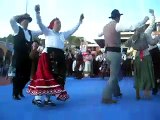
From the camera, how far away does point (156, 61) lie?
2316mm

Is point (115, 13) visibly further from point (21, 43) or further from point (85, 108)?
point (21, 43)

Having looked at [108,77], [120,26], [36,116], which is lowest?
[36,116]

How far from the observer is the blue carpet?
139 cm

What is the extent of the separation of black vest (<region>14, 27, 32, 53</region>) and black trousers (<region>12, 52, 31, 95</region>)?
2 centimetres

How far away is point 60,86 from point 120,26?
45 cm

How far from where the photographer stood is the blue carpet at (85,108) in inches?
54.7

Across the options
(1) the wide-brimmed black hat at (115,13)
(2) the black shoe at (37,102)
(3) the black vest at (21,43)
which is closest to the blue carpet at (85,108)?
(2) the black shoe at (37,102)

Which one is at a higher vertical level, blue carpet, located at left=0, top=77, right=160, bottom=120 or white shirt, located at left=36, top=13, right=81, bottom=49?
white shirt, located at left=36, top=13, right=81, bottom=49

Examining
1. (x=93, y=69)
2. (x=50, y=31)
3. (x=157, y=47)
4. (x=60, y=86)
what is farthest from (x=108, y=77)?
(x=157, y=47)

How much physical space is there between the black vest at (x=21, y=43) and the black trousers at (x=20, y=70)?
0.07 ft

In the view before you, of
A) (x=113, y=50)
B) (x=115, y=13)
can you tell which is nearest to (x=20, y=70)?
(x=113, y=50)

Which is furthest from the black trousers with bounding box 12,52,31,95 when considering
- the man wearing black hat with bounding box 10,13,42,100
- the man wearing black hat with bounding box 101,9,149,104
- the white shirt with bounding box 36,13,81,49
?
the man wearing black hat with bounding box 101,9,149,104

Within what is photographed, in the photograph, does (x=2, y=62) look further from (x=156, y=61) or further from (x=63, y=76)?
(x=156, y=61)

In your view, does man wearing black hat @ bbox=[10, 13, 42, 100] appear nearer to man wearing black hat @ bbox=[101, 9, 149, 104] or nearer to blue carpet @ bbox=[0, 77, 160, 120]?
blue carpet @ bbox=[0, 77, 160, 120]
